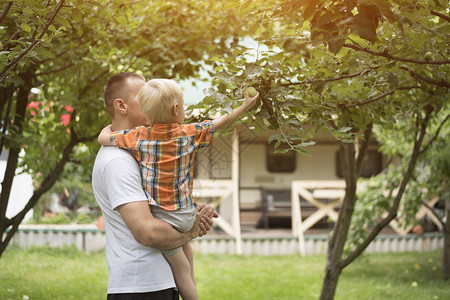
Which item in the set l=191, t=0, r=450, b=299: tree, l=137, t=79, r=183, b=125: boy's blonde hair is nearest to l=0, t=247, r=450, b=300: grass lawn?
l=191, t=0, r=450, b=299: tree

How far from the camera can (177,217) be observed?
6.51 feet

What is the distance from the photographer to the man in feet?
6.15

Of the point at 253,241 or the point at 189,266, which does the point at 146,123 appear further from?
the point at 253,241

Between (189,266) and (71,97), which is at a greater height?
(71,97)

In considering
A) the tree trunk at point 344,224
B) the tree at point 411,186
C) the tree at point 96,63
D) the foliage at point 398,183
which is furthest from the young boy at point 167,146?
the foliage at point 398,183

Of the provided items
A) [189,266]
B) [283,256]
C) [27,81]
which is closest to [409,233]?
[283,256]

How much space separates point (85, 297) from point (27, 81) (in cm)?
302

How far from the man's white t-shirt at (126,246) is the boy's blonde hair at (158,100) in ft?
0.55

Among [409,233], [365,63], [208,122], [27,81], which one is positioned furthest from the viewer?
[409,233]

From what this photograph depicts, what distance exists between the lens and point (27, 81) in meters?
4.46

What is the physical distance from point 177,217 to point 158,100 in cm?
42

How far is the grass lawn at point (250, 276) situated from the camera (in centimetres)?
700

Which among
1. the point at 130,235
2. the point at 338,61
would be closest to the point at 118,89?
the point at 130,235

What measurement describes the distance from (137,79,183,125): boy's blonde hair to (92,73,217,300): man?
0.17 metres
